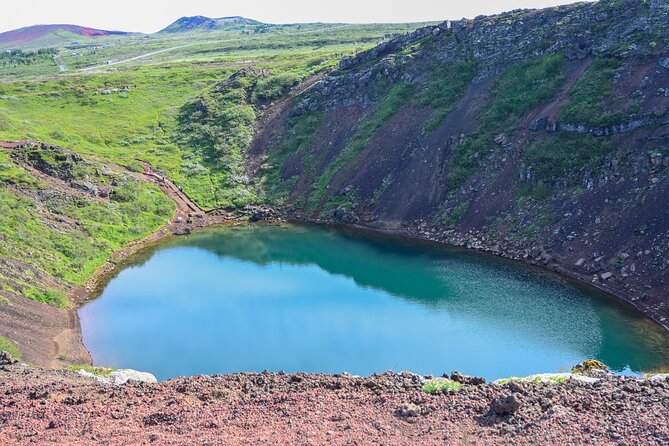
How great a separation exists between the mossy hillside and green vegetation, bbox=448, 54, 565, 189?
3365cm

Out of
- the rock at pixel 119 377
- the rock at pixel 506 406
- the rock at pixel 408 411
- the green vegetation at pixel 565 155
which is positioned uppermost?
the green vegetation at pixel 565 155

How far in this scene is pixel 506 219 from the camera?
2249 inches

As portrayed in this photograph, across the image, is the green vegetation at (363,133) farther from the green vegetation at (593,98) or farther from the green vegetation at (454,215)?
the green vegetation at (593,98)

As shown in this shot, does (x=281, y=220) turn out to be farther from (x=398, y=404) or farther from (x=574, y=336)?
(x=398, y=404)

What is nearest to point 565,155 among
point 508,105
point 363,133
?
point 508,105

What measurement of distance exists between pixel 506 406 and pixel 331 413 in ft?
20.0

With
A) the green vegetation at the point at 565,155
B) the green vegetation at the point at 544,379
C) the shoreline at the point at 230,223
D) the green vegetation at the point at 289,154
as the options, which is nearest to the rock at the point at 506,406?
the green vegetation at the point at 544,379

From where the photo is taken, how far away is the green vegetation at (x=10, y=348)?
36188 mm

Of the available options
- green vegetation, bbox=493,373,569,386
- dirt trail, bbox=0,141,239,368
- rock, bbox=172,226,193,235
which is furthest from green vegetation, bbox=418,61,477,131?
green vegetation, bbox=493,373,569,386

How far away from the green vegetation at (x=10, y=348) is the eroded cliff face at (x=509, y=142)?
1473 inches

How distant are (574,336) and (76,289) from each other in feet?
128

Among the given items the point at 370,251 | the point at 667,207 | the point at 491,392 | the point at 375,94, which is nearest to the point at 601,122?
the point at 667,207

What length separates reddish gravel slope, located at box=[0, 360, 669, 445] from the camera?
64.2 feet

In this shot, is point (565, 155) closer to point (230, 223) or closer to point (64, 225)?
point (230, 223)
